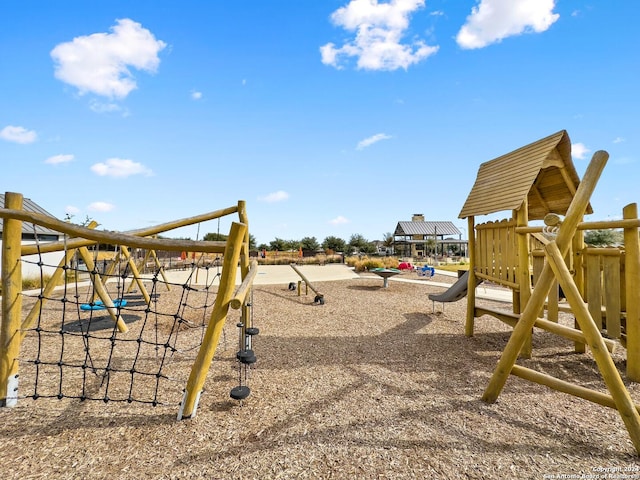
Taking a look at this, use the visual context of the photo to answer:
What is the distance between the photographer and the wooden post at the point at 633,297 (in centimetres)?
385

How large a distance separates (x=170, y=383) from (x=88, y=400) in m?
0.76

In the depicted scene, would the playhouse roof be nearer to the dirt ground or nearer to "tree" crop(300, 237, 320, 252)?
the dirt ground

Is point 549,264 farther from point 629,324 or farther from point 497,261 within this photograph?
point 497,261

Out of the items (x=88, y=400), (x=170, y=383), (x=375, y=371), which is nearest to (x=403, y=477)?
(x=375, y=371)

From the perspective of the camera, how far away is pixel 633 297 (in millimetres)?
3869

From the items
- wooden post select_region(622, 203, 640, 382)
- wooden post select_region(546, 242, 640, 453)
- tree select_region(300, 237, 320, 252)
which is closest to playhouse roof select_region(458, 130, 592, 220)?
wooden post select_region(622, 203, 640, 382)

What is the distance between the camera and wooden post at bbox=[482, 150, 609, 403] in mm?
3076

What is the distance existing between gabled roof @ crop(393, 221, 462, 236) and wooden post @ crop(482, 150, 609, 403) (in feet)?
139

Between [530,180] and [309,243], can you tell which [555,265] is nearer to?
[530,180]

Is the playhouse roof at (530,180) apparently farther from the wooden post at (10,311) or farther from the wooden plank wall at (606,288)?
the wooden post at (10,311)

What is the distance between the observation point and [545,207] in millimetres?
6527

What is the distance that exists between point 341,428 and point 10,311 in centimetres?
326

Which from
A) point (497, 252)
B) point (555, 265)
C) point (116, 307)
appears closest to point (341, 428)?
point (116, 307)

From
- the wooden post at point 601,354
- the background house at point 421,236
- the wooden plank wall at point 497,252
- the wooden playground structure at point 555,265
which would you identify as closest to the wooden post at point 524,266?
the wooden playground structure at point 555,265
